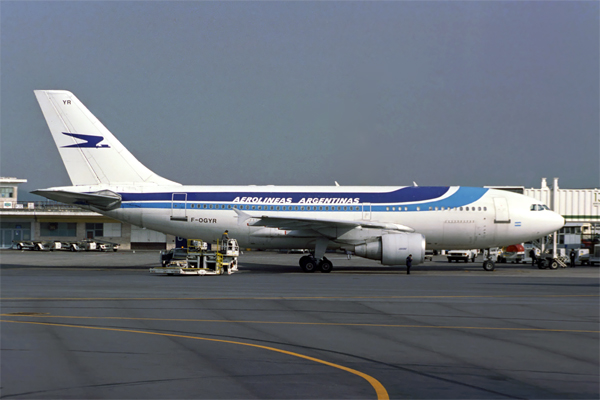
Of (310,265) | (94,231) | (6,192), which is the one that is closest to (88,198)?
(310,265)

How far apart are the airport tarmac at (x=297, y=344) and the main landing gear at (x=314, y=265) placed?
12.4m

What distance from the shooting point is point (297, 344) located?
38.9 ft

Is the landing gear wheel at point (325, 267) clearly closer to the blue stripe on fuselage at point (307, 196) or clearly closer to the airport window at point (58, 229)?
the blue stripe on fuselage at point (307, 196)

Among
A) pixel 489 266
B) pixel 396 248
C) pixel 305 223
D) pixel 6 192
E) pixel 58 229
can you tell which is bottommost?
pixel 489 266

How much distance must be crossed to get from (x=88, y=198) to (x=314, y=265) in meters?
13.0

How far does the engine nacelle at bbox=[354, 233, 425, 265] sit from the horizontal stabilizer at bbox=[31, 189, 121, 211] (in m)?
13.9

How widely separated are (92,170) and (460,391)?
30445 mm

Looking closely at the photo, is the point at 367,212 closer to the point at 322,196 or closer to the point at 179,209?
the point at 322,196

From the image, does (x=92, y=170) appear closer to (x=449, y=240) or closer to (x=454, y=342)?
(x=449, y=240)

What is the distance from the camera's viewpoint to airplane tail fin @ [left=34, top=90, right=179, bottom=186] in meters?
35.2

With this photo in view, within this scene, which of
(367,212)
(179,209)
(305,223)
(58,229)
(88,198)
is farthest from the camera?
(58,229)

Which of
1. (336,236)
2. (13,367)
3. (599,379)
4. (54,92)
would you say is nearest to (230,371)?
(13,367)

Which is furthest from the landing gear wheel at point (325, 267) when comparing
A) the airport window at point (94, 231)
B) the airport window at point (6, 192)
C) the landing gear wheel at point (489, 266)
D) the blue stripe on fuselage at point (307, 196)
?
the airport window at point (6, 192)

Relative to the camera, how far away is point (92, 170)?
3509 cm
